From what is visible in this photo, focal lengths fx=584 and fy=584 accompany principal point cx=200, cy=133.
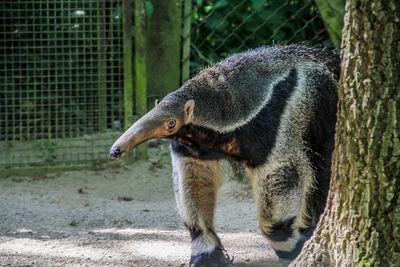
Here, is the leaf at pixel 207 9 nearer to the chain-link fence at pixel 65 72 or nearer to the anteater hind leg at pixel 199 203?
the chain-link fence at pixel 65 72

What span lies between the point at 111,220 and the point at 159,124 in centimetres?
202

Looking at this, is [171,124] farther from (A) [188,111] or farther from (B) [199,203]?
(B) [199,203]

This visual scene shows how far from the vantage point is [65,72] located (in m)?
7.43

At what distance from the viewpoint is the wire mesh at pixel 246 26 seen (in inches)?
304

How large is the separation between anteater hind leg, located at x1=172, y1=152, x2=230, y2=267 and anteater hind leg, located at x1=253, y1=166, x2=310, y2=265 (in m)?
0.37

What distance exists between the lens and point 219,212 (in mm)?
5688

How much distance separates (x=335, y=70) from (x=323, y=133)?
51cm

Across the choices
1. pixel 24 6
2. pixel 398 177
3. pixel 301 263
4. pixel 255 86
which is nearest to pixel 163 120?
pixel 255 86

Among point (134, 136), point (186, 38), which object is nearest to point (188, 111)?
point (134, 136)

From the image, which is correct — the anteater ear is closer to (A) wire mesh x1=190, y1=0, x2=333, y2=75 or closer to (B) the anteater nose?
(B) the anteater nose

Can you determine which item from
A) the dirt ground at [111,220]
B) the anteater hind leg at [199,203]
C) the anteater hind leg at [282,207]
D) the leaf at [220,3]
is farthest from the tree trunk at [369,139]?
the leaf at [220,3]

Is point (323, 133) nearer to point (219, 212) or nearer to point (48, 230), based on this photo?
point (219, 212)

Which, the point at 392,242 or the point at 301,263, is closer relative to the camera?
the point at 392,242

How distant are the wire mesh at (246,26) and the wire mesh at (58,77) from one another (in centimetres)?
127
